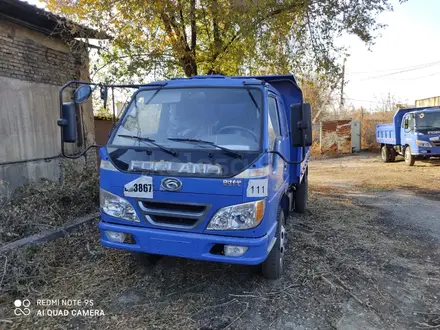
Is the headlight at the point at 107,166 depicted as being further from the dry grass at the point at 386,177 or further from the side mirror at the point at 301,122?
the dry grass at the point at 386,177

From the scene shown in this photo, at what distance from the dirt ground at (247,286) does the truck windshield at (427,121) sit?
958 centimetres

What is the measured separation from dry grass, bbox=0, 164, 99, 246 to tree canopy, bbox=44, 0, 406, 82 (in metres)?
3.16

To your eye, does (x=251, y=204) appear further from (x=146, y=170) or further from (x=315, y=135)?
(x=315, y=135)

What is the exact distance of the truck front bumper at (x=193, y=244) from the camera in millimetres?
2973

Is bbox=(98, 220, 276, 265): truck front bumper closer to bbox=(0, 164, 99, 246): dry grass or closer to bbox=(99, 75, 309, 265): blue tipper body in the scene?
bbox=(99, 75, 309, 265): blue tipper body

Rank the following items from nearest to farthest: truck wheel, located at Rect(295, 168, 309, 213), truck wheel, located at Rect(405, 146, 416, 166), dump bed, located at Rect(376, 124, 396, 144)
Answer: truck wheel, located at Rect(295, 168, 309, 213)
truck wheel, located at Rect(405, 146, 416, 166)
dump bed, located at Rect(376, 124, 396, 144)

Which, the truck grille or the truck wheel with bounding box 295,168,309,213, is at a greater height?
the truck grille

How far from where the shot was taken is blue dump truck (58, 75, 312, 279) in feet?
9.78

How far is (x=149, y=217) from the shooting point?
3174mm

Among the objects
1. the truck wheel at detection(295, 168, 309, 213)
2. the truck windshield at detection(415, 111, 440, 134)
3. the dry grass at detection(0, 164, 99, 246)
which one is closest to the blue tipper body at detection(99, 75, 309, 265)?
the dry grass at detection(0, 164, 99, 246)

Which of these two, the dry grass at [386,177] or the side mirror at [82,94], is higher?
the side mirror at [82,94]

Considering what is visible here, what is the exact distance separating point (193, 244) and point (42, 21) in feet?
19.1

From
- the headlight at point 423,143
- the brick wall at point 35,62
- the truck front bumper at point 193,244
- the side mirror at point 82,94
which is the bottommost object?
the truck front bumper at point 193,244

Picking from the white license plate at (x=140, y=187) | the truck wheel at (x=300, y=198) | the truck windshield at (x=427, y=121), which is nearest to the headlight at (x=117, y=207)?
the white license plate at (x=140, y=187)
